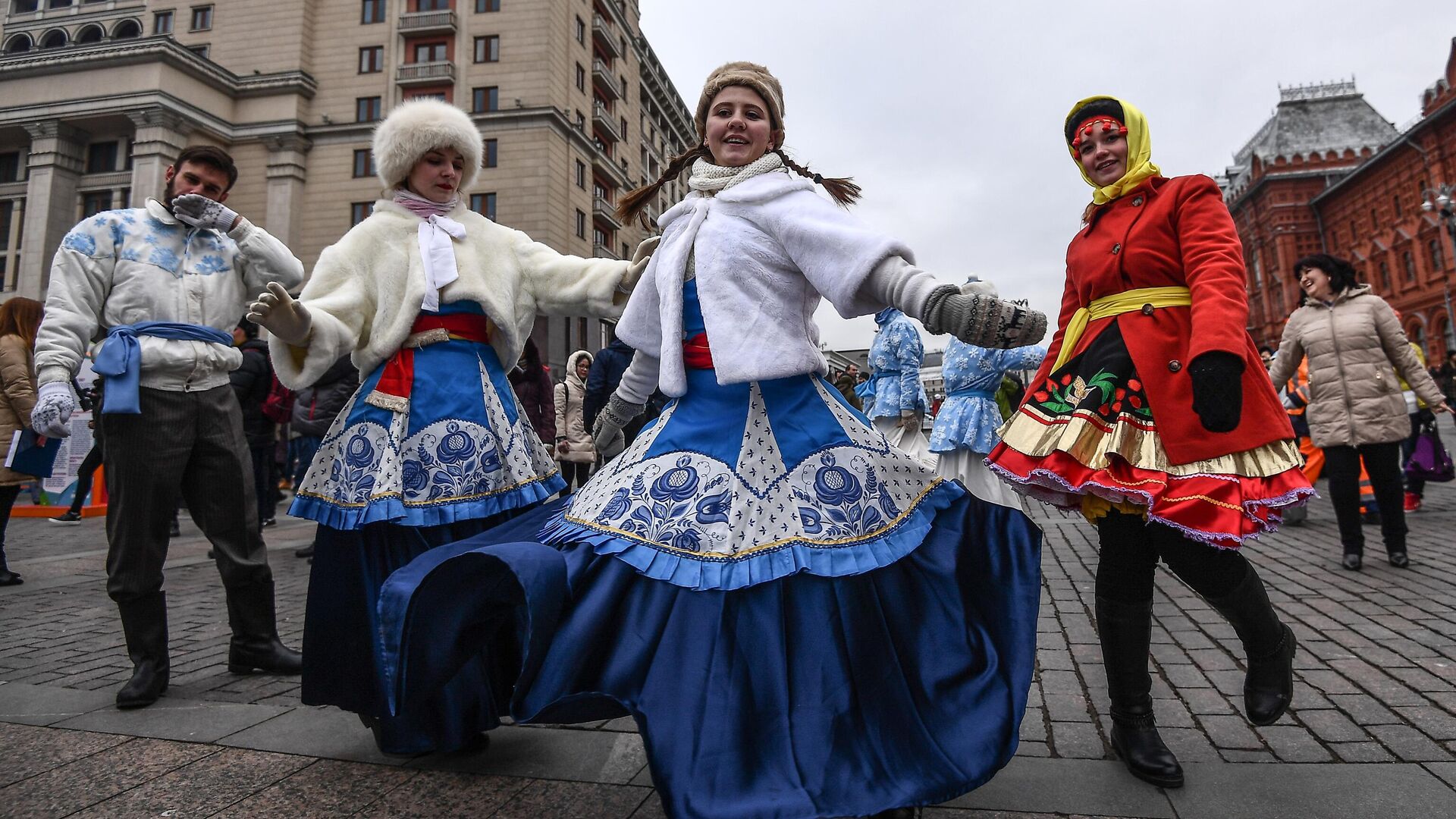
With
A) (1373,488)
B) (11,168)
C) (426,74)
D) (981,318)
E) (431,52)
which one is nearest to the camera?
(981,318)

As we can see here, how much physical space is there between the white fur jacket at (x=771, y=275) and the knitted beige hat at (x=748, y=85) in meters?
0.29

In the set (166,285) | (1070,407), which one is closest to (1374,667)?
(1070,407)

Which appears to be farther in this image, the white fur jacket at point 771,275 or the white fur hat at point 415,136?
the white fur hat at point 415,136

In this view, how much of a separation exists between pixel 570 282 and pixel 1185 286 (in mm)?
1958

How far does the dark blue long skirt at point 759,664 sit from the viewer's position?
1646 millimetres

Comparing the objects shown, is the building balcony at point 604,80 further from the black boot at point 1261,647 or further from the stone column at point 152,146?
the black boot at point 1261,647

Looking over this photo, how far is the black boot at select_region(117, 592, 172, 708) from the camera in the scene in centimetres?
302

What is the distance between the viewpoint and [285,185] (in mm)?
34094

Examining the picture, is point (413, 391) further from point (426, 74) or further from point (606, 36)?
point (606, 36)

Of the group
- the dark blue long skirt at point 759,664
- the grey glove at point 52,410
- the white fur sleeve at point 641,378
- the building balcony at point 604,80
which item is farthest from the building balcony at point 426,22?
the dark blue long skirt at point 759,664

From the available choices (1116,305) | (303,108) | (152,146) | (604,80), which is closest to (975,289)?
(1116,305)

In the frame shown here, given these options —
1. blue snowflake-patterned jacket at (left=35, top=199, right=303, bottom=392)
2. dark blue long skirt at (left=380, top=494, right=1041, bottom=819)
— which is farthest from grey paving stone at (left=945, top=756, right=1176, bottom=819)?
blue snowflake-patterned jacket at (left=35, top=199, right=303, bottom=392)

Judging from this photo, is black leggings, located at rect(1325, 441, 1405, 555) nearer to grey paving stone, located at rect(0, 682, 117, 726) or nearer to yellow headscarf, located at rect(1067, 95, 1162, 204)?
yellow headscarf, located at rect(1067, 95, 1162, 204)

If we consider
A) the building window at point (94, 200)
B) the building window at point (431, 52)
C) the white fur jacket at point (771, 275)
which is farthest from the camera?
the building window at point (94, 200)
